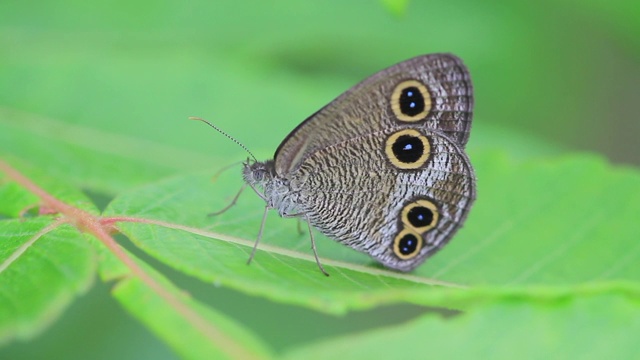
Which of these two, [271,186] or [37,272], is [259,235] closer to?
[271,186]

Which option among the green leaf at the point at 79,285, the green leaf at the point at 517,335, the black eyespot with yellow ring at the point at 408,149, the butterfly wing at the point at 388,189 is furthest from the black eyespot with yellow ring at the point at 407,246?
the green leaf at the point at 517,335

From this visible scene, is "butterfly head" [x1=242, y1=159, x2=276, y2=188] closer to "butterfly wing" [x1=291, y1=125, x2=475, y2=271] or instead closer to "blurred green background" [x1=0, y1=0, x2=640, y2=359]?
"butterfly wing" [x1=291, y1=125, x2=475, y2=271]

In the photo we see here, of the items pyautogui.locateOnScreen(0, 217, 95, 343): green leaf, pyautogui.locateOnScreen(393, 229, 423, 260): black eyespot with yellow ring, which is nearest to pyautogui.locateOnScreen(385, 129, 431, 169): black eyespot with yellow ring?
pyautogui.locateOnScreen(393, 229, 423, 260): black eyespot with yellow ring

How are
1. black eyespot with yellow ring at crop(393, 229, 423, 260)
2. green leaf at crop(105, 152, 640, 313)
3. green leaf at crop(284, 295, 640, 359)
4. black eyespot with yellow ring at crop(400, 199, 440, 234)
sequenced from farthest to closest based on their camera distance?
black eyespot with yellow ring at crop(400, 199, 440, 234), black eyespot with yellow ring at crop(393, 229, 423, 260), green leaf at crop(105, 152, 640, 313), green leaf at crop(284, 295, 640, 359)

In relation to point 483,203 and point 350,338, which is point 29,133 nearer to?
point 483,203

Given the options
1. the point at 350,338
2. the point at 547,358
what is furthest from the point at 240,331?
the point at 547,358

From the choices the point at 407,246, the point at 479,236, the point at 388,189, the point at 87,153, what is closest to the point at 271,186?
the point at 388,189
